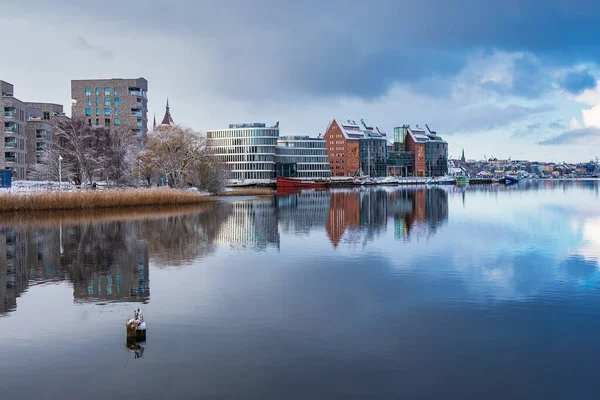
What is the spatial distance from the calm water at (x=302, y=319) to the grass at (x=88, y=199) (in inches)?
1120

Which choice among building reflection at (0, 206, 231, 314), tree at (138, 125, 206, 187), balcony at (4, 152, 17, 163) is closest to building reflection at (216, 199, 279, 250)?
building reflection at (0, 206, 231, 314)

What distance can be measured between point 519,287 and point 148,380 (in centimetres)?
1530

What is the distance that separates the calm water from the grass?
28.5 m

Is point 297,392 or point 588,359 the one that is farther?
point 588,359

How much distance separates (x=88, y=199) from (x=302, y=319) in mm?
53797

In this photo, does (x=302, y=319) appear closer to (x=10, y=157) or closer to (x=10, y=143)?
(x=10, y=157)

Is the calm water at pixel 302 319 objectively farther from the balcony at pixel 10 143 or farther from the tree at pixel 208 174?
the balcony at pixel 10 143

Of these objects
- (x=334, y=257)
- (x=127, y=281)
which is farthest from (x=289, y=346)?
(x=334, y=257)

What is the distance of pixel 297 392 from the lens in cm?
1240

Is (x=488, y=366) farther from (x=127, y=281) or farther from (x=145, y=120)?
(x=145, y=120)

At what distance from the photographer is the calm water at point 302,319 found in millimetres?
12961

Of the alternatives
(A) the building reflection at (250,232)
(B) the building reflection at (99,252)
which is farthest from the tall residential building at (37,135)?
(A) the building reflection at (250,232)

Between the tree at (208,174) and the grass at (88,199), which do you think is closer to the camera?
the grass at (88,199)

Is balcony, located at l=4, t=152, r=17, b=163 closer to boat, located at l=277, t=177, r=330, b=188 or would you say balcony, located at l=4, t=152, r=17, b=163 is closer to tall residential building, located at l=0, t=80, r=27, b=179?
tall residential building, located at l=0, t=80, r=27, b=179
